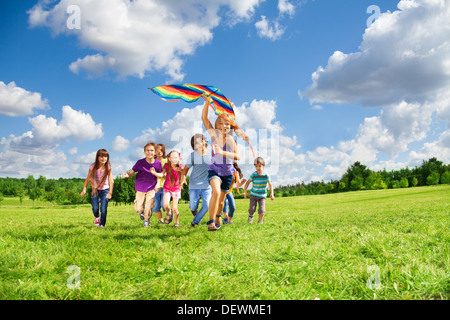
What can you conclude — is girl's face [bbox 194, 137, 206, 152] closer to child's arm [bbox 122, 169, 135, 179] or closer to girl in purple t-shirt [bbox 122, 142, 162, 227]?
girl in purple t-shirt [bbox 122, 142, 162, 227]

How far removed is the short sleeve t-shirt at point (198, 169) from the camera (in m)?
8.77

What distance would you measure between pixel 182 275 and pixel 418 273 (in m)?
3.12

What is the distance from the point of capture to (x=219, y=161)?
7465 millimetres

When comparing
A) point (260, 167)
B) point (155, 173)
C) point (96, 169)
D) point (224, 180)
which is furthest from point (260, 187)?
point (96, 169)

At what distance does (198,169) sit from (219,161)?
1671mm

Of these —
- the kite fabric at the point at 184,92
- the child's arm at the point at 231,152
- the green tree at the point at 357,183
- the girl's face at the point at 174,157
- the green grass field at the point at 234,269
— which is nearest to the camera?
the green grass field at the point at 234,269

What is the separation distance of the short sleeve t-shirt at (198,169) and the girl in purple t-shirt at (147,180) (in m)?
→ 1.44

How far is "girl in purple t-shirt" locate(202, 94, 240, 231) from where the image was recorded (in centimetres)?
745

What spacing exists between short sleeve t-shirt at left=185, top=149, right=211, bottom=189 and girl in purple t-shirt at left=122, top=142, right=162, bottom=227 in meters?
1.44

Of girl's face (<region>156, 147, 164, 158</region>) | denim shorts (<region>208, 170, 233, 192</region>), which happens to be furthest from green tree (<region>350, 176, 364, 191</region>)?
denim shorts (<region>208, 170, 233, 192</region>)

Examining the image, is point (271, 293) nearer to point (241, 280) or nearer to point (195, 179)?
point (241, 280)

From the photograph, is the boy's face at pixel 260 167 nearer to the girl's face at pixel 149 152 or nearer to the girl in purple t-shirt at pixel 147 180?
the girl in purple t-shirt at pixel 147 180

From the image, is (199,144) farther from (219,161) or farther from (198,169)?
(219,161)

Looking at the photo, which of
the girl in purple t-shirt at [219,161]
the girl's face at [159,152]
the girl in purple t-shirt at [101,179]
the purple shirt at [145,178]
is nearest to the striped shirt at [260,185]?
the girl in purple t-shirt at [219,161]
